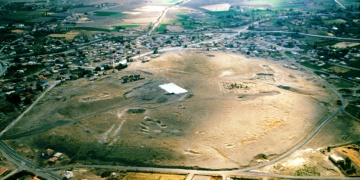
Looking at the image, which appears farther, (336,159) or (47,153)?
(47,153)

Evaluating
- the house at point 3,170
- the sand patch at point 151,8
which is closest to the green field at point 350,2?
the sand patch at point 151,8

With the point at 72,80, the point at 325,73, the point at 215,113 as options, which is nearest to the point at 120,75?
the point at 72,80

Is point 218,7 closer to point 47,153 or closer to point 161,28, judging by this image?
point 161,28

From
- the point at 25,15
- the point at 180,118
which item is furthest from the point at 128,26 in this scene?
the point at 180,118

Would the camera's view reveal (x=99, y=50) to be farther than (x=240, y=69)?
Yes

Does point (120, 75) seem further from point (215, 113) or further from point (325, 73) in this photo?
point (325, 73)

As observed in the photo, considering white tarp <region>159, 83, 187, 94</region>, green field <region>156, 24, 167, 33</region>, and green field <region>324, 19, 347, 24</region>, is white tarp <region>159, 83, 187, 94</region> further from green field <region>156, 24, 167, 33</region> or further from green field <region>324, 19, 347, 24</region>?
green field <region>324, 19, 347, 24</region>
